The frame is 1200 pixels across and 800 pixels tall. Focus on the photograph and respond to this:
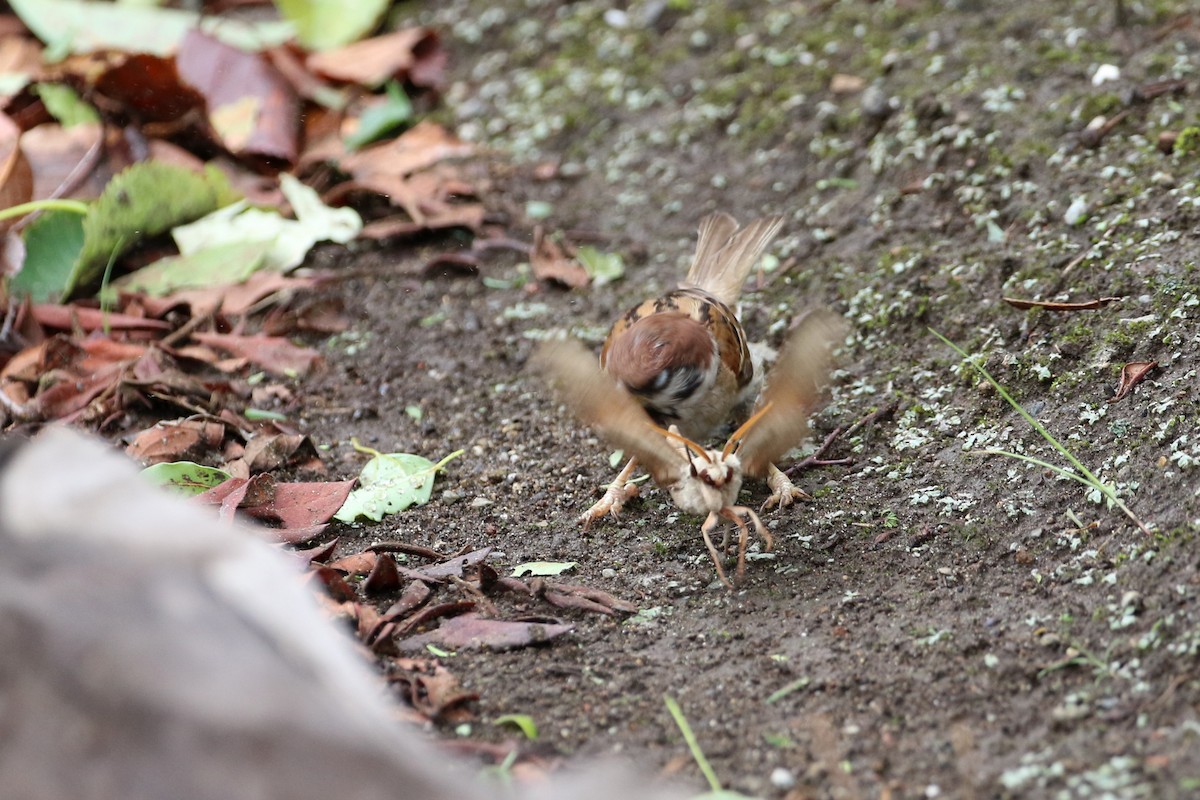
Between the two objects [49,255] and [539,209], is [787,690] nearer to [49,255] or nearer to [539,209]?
[539,209]

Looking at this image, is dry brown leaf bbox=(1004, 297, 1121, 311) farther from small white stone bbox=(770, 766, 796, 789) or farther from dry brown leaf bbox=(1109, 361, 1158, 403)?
small white stone bbox=(770, 766, 796, 789)

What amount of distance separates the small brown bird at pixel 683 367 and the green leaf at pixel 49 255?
8.30 ft

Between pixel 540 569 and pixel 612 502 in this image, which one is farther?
pixel 612 502

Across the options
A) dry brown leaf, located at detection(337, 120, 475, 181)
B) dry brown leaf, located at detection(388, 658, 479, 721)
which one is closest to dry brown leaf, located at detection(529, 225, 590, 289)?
dry brown leaf, located at detection(337, 120, 475, 181)

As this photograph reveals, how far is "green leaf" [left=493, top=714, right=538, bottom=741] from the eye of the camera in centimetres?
267

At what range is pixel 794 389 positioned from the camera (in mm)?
3555

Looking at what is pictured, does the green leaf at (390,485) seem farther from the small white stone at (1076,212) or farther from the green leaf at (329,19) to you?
the green leaf at (329,19)

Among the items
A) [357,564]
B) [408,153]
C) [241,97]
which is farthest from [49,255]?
[357,564]

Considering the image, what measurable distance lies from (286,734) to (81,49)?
18.9 feet

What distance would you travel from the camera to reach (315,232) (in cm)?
567

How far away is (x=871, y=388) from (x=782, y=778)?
2.05 metres

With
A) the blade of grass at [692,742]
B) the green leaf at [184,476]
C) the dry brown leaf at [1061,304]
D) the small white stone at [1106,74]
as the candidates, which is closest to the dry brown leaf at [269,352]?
the green leaf at [184,476]

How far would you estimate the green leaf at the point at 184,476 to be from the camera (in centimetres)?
383

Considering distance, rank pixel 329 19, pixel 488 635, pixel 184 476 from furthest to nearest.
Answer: pixel 329 19, pixel 184 476, pixel 488 635
